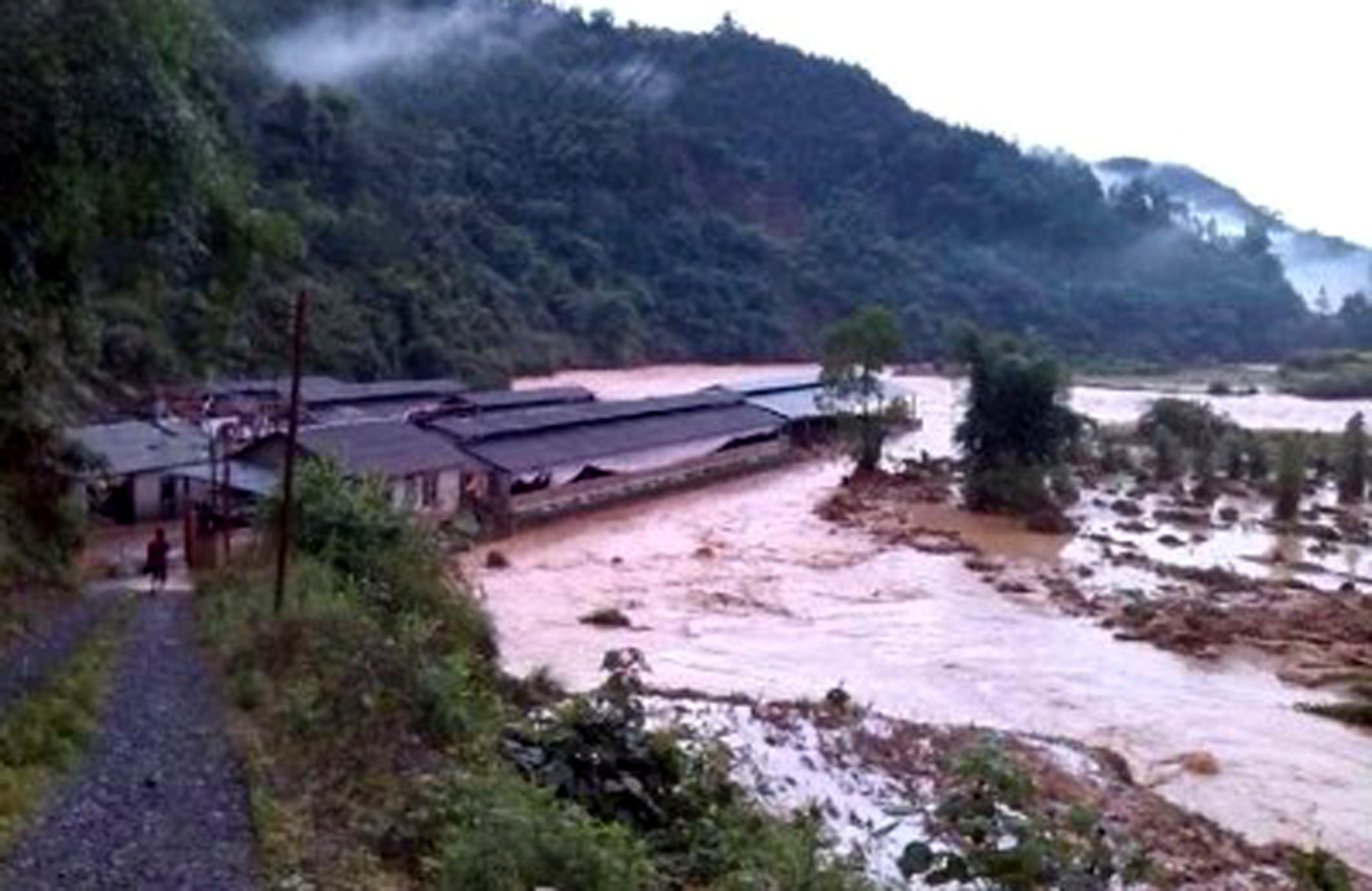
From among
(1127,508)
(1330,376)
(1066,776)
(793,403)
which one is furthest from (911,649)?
(1330,376)

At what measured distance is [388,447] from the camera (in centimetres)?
2634

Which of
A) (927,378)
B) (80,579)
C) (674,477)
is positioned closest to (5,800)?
(80,579)

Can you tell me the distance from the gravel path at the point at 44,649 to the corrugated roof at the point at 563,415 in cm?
1560

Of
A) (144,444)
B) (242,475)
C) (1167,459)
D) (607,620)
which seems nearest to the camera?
(607,620)

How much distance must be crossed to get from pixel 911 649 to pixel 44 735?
48.9 ft

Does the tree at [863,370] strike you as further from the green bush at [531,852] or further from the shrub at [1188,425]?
the green bush at [531,852]

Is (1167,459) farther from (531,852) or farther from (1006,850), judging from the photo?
(531,852)

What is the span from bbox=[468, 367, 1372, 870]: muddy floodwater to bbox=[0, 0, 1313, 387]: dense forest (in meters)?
6.84

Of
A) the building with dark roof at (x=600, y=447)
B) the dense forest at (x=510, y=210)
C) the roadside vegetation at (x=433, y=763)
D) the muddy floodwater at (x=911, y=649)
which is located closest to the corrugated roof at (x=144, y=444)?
the dense forest at (x=510, y=210)

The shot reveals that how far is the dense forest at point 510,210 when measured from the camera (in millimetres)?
7777

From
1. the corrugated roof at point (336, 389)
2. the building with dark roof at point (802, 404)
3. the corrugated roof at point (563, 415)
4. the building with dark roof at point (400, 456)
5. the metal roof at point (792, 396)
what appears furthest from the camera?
the metal roof at point (792, 396)

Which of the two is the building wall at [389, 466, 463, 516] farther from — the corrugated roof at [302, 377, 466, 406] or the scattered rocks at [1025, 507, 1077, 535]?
the scattered rocks at [1025, 507, 1077, 535]

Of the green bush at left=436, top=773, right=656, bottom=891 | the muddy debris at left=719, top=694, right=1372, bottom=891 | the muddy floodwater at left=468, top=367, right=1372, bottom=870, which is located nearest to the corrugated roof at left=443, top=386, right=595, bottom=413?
the muddy floodwater at left=468, top=367, right=1372, bottom=870

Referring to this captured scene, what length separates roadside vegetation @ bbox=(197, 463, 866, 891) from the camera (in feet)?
21.6
